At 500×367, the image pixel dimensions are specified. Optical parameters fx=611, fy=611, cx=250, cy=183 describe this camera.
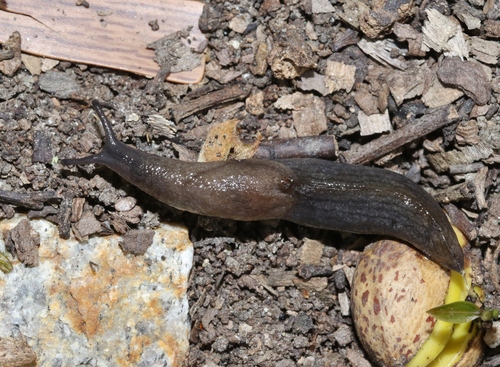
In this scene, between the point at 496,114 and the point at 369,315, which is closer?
the point at 369,315

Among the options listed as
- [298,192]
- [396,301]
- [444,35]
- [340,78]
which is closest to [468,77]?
[444,35]

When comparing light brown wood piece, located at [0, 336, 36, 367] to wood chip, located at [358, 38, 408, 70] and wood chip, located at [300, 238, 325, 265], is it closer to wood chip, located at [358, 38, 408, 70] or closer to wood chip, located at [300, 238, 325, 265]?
wood chip, located at [300, 238, 325, 265]

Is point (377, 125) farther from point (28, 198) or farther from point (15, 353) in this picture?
point (15, 353)

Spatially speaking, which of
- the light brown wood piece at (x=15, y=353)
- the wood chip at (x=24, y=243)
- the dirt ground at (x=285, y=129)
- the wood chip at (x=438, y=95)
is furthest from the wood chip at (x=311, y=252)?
the light brown wood piece at (x=15, y=353)

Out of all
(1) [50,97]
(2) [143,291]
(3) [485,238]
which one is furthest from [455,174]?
(1) [50,97]

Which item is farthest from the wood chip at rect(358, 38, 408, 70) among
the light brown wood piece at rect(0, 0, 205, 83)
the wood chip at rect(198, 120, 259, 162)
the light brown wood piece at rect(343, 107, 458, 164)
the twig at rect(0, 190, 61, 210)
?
the twig at rect(0, 190, 61, 210)

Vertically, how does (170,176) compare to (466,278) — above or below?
above

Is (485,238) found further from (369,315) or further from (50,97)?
(50,97)
